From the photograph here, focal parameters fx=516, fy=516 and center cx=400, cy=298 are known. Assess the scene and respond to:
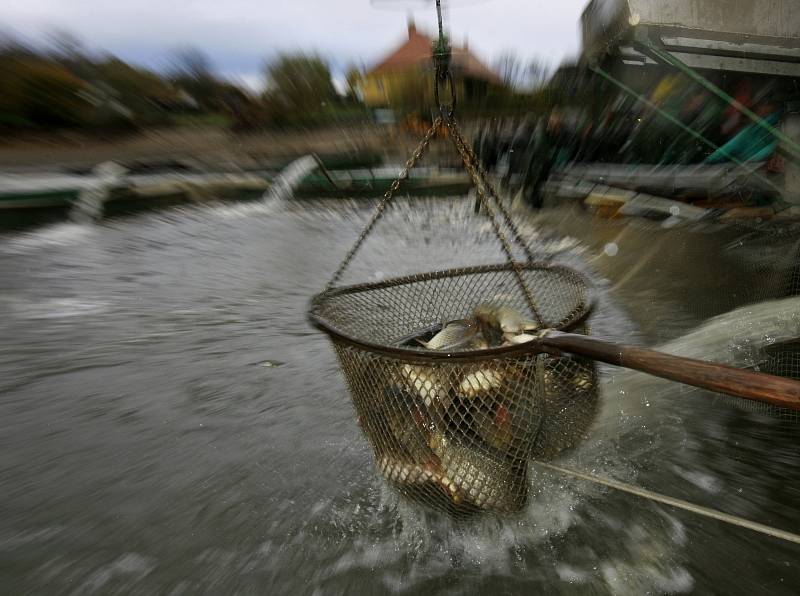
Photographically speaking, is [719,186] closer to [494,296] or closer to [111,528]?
[494,296]

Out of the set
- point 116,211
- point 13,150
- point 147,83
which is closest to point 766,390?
point 116,211

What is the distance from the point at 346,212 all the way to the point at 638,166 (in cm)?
513

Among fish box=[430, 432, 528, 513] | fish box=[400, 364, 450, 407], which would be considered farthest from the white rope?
fish box=[400, 364, 450, 407]

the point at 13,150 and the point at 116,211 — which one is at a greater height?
the point at 13,150

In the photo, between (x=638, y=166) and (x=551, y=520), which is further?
(x=638, y=166)

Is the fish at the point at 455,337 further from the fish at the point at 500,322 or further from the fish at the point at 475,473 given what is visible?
the fish at the point at 475,473

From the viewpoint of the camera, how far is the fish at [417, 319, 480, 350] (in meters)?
2.25

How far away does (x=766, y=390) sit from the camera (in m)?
1.10

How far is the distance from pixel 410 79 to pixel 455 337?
15.1m

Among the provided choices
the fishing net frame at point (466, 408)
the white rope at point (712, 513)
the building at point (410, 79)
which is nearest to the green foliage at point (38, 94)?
the building at point (410, 79)

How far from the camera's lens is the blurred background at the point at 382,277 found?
1952 mm

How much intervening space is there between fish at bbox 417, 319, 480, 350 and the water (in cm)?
65

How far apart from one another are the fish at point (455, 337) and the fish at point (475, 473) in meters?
0.59

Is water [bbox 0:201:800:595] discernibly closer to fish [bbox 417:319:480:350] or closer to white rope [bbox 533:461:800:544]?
white rope [bbox 533:461:800:544]
